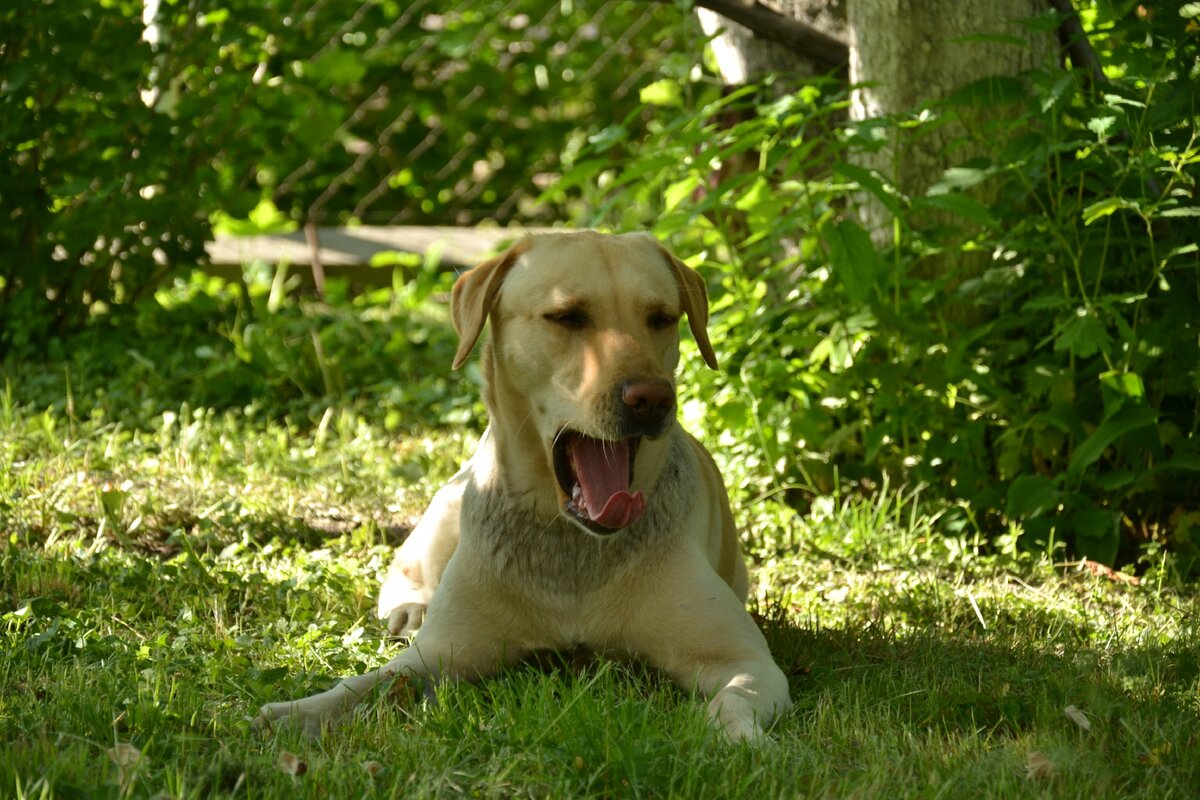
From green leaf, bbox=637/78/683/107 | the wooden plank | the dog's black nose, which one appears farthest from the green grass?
the wooden plank

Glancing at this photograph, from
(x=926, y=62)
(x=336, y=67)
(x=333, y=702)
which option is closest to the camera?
(x=333, y=702)

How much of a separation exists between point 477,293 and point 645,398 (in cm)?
64

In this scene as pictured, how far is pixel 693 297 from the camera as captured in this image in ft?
12.7

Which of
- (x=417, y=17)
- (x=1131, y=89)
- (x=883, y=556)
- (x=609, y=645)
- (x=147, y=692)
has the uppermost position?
(x=417, y=17)

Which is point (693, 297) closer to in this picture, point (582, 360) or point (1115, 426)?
point (582, 360)

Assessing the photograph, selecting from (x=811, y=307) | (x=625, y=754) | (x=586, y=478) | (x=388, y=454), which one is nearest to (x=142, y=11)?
(x=388, y=454)

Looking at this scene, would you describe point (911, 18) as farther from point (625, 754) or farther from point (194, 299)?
point (194, 299)

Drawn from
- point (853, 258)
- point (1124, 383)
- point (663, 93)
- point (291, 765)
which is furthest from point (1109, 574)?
point (291, 765)

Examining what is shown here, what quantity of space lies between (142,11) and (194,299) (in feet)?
5.11

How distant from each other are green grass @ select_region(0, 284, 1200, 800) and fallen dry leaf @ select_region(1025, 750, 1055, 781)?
0.01 metres

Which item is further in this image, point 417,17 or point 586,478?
point 417,17

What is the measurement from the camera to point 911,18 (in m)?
5.22

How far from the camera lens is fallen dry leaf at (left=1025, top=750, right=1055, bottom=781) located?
2736 mm

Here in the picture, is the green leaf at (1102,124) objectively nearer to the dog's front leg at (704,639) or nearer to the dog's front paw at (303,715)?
the dog's front leg at (704,639)
